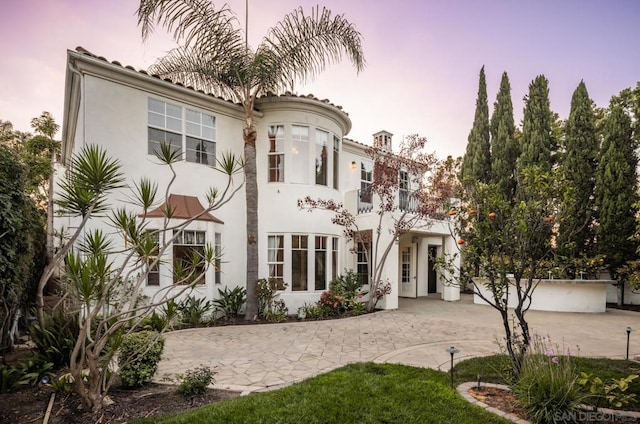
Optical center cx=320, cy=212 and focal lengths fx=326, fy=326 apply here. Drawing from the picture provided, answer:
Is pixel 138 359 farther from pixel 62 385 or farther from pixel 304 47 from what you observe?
pixel 304 47

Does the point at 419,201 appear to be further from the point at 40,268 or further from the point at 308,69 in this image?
the point at 40,268

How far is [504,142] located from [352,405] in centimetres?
1988

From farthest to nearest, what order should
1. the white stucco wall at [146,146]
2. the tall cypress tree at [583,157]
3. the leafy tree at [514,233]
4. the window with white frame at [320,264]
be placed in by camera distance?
the tall cypress tree at [583,157], the window with white frame at [320,264], the white stucco wall at [146,146], the leafy tree at [514,233]

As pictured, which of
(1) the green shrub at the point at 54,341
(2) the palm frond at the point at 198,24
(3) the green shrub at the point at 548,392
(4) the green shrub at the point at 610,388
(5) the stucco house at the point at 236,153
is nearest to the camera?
(4) the green shrub at the point at 610,388

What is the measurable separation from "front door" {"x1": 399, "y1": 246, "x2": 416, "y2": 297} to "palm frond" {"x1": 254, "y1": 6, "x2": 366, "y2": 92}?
9949mm

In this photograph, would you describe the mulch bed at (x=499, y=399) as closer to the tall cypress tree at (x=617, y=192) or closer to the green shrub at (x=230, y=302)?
the green shrub at (x=230, y=302)

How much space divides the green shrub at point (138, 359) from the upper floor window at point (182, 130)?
6338 millimetres

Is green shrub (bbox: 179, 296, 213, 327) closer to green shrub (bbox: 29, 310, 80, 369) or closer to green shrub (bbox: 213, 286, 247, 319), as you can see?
green shrub (bbox: 213, 286, 247, 319)

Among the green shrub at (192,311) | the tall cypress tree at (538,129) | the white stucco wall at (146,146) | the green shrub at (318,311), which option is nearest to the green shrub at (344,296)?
the green shrub at (318,311)

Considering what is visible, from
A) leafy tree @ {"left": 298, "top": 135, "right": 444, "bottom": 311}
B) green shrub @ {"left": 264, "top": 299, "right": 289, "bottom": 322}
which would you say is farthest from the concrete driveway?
leafy tree @ {"left": 298, "top": 135, "right": 444, "bottom": 311}

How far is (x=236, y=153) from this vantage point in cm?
1198

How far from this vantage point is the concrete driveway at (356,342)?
19.6 ft

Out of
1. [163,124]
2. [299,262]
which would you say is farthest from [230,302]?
[163,124]

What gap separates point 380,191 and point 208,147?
6479 millimetres
